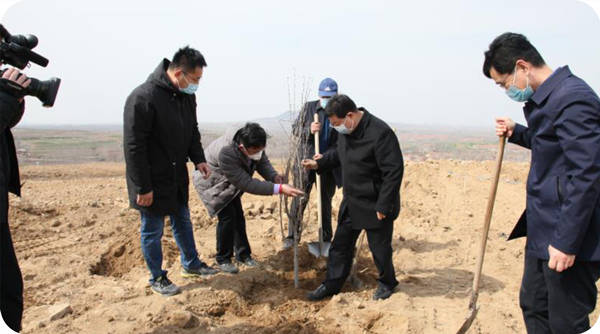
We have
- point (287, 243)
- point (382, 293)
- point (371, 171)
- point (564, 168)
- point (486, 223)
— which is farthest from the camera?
point (287, 243)

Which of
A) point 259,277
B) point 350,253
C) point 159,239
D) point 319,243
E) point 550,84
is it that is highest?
point 550,84

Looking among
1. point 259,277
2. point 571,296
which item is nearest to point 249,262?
point 259,277

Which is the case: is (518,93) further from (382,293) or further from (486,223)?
(382,293)

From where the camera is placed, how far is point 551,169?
7.67 ft

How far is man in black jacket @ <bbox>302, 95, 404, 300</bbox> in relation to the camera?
3502 millimetres

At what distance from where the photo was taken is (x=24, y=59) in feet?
8.27

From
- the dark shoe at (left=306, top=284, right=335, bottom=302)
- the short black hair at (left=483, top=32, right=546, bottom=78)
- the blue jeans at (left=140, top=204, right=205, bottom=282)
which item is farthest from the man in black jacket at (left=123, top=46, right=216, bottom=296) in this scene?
the short black hair at (left=483, top=32, right=546, bottom=78)

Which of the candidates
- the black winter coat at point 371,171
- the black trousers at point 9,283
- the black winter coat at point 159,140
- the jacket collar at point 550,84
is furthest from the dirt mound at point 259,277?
the jacket collar at point 550,84

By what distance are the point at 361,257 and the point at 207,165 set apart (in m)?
2.18

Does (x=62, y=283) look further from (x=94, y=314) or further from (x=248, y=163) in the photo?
(x=248, y=163)

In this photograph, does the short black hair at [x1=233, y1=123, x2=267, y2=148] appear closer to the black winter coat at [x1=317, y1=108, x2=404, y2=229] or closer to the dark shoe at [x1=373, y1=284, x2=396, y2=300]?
the black winter coat at [x1=317, y1=108, x2=404, y2=229]

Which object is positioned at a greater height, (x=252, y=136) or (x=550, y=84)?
(x=550, y=84)

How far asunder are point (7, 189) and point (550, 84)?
10.4ft

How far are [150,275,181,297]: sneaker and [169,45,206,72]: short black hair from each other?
6.31ft
